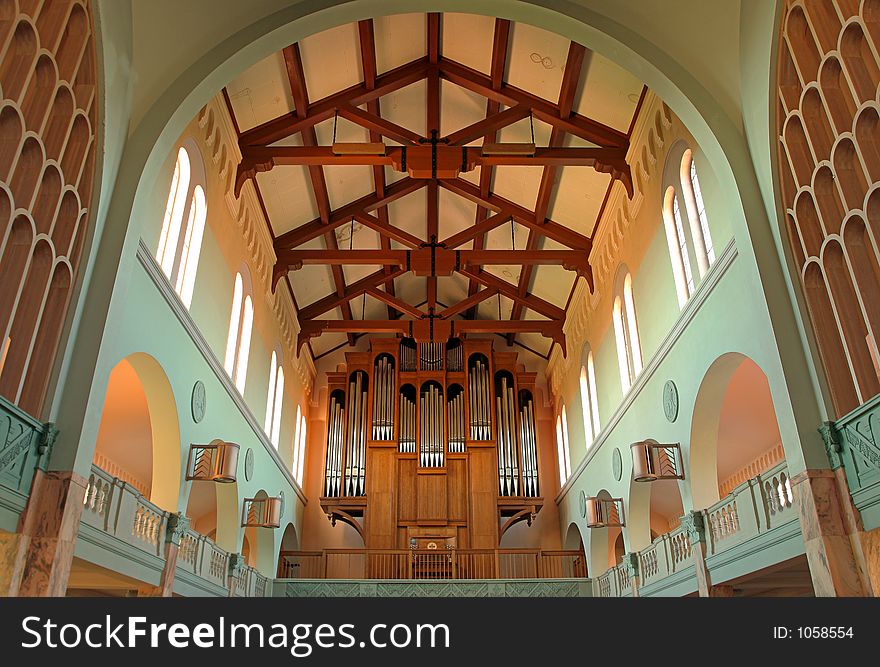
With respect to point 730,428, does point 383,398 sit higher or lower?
higher

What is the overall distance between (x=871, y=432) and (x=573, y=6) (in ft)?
20.1

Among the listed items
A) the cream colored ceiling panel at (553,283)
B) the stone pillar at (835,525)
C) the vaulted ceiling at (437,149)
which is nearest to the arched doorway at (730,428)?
the stone pillar at (835,525)

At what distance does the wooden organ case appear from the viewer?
20016mm

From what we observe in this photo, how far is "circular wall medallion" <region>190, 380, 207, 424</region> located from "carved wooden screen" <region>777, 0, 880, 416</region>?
865 centimetres

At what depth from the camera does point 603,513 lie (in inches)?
550

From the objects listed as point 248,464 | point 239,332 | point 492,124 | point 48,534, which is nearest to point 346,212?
point 239,332

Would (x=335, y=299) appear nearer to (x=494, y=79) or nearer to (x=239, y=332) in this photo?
(x=239, y=332)

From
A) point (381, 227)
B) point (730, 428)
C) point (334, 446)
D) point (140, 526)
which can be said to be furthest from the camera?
point (334, 446)

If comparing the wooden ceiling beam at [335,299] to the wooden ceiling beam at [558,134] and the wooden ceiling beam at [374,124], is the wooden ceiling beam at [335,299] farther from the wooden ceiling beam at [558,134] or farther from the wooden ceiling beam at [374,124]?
the wooden ceiling beam at [374,124]

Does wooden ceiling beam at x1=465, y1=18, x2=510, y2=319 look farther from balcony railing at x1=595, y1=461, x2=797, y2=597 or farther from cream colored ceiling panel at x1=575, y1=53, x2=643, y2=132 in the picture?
balcony railing at x1=595, y1=461, x2=797, y2=597

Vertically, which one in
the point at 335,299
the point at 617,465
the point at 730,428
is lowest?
the point at 617,465

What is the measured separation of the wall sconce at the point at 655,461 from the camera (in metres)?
10.6

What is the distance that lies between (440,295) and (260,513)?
38.1ft

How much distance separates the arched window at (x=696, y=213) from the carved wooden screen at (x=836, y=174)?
2.52 meters
